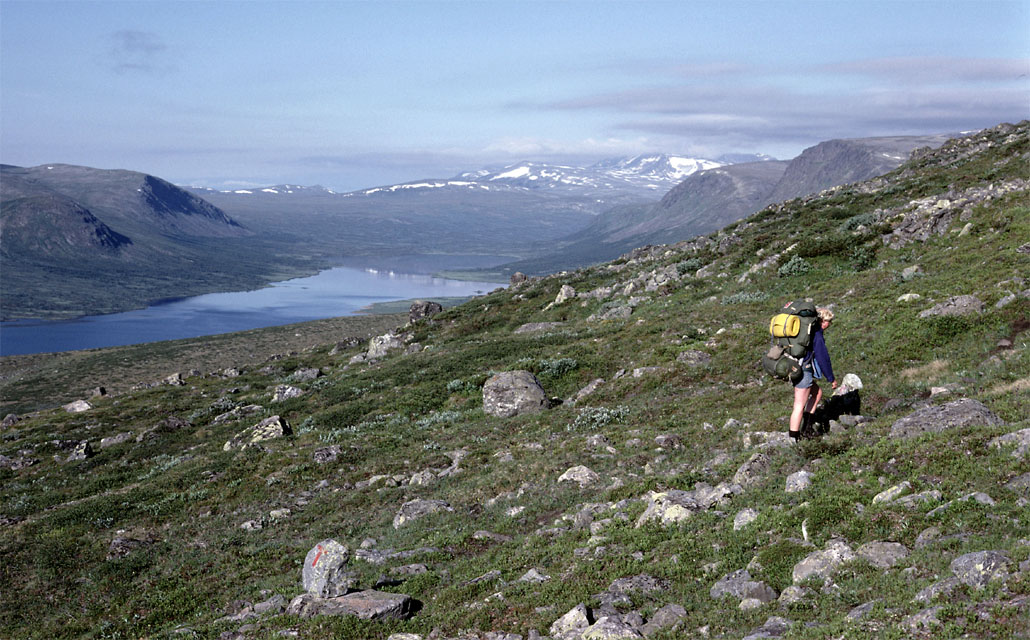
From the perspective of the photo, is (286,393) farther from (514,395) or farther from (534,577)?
(534,577)

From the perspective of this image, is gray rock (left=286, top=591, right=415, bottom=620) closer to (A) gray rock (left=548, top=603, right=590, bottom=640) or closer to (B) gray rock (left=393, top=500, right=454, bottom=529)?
(A) gray rock (left=548, top=603, right=590, bottom=640)

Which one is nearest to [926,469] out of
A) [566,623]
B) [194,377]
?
[566,623]

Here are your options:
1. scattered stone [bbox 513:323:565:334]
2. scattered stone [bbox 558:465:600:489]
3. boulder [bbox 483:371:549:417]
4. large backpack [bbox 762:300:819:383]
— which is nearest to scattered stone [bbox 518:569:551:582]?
scattered stone [bbox 558:465:600:489]

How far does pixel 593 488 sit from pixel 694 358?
1187cm

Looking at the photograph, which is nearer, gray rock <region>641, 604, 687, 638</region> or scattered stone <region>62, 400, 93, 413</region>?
gray rock <region>641, 604, 687, 638</region>

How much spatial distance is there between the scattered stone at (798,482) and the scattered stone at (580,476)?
5749mm

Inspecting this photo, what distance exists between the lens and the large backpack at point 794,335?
13820 millimetres

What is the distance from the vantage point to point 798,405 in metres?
14.0

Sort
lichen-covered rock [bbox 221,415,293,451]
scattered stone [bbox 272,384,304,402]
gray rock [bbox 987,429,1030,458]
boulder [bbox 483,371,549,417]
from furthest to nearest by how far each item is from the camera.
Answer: scattered stone [bbox 272,384,304,402], lichen-covered rock [bbox 221,415,293,451], boulder [bbox 483,371,549,417], gray rock [bbox 987,429,1030,458]

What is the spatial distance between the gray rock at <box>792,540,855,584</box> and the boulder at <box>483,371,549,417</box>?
59.0 ft

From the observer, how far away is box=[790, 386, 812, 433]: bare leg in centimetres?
1389

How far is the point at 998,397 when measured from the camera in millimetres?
13172

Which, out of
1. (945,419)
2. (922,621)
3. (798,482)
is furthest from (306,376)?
(922,621)

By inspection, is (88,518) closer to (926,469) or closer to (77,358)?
(926,469)
